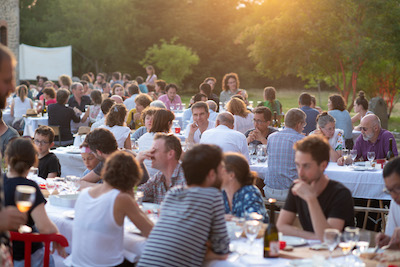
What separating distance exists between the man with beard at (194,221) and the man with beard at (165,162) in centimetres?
137

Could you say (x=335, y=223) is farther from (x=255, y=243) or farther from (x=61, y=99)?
(x=61, y=99)

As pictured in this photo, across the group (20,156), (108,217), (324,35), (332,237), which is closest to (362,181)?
(332,237)

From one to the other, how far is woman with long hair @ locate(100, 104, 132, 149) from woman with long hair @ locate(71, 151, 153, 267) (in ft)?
13.7

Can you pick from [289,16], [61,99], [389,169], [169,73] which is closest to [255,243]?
[389,169]

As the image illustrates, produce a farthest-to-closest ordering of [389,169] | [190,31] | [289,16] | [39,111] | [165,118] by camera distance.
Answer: [190,31] → [289,16] → [39,111] → [165,118] → [389,169]

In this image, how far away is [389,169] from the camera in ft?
12.4

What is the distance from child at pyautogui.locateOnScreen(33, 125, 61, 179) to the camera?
20.8 ft

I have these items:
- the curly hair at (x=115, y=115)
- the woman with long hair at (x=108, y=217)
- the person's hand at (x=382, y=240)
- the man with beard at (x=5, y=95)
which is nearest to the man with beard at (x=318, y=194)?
the person's hand at (x=382, y=240)

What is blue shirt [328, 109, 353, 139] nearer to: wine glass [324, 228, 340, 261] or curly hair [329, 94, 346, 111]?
curly hair [329, 94, 346, 111]

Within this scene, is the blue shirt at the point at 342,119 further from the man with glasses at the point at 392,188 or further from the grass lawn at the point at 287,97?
the grass lawn at the point at 287,97

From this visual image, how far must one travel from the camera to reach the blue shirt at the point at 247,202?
4.13 meters

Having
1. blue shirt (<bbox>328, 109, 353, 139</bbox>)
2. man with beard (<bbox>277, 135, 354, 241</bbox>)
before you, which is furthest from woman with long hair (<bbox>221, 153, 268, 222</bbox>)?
blue shirt (<bbox>328, 109, 353, 139</bbox>)

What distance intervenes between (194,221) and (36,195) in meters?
1.23

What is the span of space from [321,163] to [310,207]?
A: 1.02 ft
